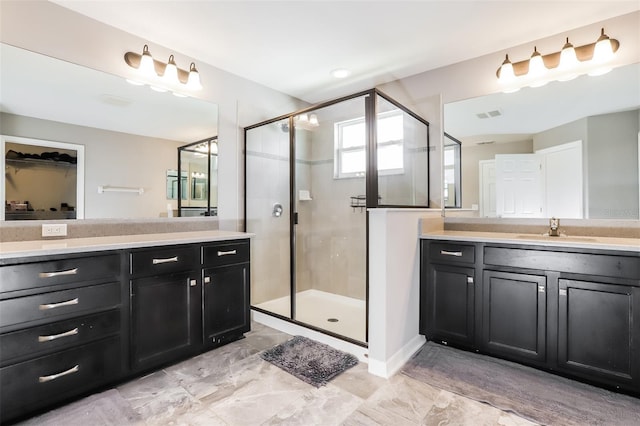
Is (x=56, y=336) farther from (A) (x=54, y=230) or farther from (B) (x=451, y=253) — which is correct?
(B) (x=451, y=253)

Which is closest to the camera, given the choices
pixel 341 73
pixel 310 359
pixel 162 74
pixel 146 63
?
pixel 310 359

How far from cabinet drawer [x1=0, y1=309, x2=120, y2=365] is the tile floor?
36cm

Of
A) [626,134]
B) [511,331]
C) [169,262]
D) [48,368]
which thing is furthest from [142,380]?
[626,134]

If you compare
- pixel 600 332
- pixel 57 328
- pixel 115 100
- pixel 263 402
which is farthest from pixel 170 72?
pixel 600 332

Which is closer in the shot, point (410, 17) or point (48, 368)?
point (48, 368)

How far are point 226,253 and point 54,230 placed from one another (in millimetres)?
1119

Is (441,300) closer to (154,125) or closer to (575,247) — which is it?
(575,247)

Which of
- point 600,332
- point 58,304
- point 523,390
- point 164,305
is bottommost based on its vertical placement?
point 523,390

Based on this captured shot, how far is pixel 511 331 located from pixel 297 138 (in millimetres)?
2437

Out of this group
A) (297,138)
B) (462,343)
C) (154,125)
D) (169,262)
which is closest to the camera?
(169,262)

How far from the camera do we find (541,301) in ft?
6.59

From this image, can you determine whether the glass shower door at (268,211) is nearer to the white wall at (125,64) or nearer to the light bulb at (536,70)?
the white wall at (125,64)

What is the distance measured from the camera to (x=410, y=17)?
2.15 meters

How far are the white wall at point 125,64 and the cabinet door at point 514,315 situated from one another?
2326 mm
